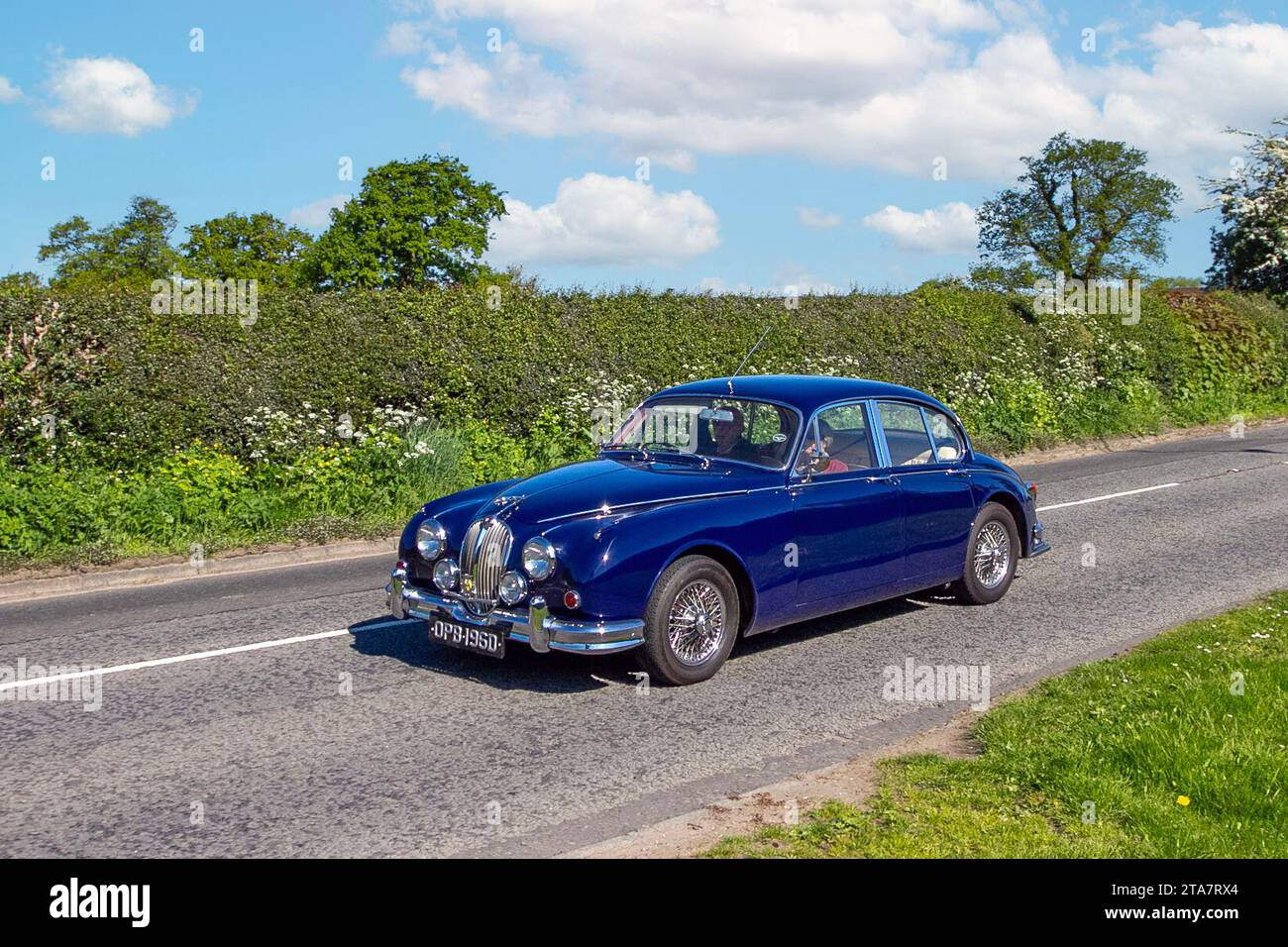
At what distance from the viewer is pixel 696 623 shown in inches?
278

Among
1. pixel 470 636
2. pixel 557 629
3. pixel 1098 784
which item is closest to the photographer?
pixel 1098 784

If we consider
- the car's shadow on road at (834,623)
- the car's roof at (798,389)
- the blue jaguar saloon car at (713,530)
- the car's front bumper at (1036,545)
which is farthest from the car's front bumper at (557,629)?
the car's front bumper at (1036,545)

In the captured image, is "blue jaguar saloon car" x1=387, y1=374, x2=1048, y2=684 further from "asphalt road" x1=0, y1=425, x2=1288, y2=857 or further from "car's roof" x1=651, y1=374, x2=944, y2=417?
"asphalt road" x1=0, y1=425, x2=1288, y2=857

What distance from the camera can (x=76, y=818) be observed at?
5.16m

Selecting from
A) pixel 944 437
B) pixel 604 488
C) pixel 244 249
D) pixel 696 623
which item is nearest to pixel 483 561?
pixel 604 488

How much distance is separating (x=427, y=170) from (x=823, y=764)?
54696mm

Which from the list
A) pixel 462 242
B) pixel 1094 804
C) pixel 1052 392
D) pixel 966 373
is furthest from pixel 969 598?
pixel 462 242

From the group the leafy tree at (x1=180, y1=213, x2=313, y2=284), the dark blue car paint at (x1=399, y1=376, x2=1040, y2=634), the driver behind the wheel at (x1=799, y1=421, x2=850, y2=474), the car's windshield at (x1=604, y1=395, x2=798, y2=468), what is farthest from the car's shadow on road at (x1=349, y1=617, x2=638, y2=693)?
the leafy tree at (x1=180, y1=213, x2=313, y2=284)

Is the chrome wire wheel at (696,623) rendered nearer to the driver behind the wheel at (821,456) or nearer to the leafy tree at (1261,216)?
the driver behind the wheel at (821,456)

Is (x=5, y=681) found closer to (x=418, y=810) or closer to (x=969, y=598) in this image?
(x=418, y=810)

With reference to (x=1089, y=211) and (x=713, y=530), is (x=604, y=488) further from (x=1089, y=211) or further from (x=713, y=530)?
(x=1089, y=211)

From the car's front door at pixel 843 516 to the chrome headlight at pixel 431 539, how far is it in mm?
2212

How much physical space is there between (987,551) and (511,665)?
393cm
